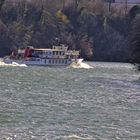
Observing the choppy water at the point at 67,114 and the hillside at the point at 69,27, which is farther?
the hillside at the point at 69,27

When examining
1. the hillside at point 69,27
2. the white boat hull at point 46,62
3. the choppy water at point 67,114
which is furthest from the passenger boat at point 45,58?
the choppy water at point 67,114

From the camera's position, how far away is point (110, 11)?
6289 inches

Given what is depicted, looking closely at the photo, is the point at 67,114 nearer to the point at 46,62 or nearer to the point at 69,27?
the point at 46,62

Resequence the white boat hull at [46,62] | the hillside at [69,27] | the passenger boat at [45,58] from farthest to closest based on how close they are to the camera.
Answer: the hillside at [69,27], the passenger boat at [45,58], the white boat hull at [46,62]

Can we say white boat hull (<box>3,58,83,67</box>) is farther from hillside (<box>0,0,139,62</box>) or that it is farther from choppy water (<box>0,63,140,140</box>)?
choppy water (<box>0,63,140,140</box>)

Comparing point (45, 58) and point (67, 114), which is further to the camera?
point (45, 58)

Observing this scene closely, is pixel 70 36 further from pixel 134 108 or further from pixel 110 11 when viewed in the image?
pixel 134 108

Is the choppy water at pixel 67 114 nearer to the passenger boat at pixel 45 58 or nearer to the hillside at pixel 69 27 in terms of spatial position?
the passenger boat at pixel 45 58

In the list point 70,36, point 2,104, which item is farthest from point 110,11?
point 2,104

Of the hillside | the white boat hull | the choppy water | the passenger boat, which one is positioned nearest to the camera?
the choppy water

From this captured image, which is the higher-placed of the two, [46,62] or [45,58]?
[45,58]

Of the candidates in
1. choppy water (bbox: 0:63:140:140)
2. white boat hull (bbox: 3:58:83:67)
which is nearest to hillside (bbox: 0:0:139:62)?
white boat hull (bbox: 3:58:83:67)

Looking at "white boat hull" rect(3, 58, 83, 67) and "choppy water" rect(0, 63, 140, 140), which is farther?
"white boat hull" rect(3, 58, 83, 67)

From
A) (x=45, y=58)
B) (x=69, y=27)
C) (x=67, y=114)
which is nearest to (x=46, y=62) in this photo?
(x=45, y=58)
